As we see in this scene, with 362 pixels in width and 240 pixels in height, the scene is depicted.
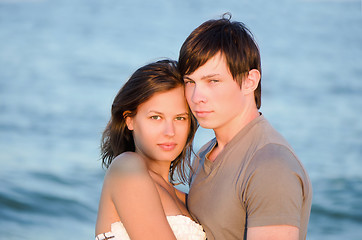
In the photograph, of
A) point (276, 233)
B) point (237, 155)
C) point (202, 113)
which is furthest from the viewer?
point (202, 113)

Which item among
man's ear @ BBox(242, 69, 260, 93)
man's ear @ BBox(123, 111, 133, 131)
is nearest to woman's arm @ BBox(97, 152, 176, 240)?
man's ear @ BBox(123, 111, 133, 131)

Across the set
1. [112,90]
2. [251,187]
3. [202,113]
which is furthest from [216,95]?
[112,90]

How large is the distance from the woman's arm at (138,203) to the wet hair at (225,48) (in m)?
0.62

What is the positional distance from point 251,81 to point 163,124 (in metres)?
0.58

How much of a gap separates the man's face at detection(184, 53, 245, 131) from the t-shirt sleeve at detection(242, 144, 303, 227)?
1.24 ft

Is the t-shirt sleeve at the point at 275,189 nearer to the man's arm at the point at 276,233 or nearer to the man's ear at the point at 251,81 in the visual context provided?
the man's arm at the point at 276,233

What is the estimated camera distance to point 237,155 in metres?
2.45

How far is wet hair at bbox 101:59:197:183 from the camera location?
9.31ft

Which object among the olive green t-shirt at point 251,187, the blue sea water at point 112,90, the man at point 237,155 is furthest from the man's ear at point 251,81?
the blue sea water at point 112,90

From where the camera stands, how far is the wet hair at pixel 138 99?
2838 mm

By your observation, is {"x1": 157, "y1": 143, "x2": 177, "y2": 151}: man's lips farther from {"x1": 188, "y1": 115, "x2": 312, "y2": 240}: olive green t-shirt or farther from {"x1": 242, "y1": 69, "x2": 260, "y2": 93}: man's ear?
{"x1": 242, "y1": 69, "x2": 260, "y2": 93}: man's ear

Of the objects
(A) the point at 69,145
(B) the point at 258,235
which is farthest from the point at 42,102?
(B) the point at 258,235

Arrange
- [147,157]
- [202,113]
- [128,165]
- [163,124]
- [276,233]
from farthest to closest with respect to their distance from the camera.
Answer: [147,157] < [163,124] < [128,165] < [202,113] < [276,233]

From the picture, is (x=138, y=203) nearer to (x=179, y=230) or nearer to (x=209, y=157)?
(x=179, y=230)
